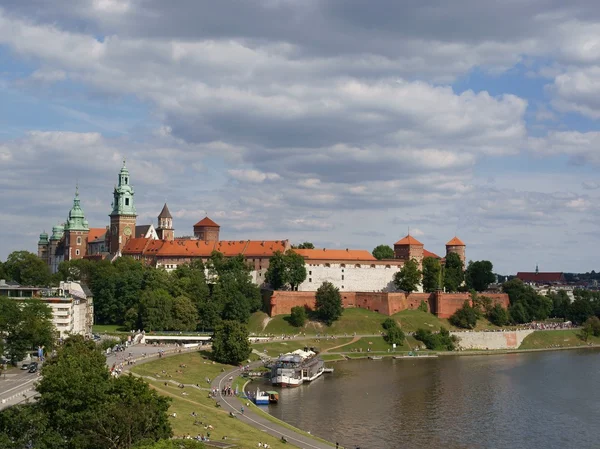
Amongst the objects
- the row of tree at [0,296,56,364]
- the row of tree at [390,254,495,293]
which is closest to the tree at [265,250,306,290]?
the row of tree at [390,254,495,293]

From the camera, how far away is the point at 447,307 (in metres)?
115

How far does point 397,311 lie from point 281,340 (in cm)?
2353

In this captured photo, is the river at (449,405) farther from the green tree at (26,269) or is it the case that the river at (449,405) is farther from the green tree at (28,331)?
the green tree at (26,269)

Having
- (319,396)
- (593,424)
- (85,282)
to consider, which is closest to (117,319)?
(85,282)

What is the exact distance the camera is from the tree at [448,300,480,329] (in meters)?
112

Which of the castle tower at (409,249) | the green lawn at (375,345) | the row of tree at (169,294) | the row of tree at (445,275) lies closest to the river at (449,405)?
the green lawn at (375,345)

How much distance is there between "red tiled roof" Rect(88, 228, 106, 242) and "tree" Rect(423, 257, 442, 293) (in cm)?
6625

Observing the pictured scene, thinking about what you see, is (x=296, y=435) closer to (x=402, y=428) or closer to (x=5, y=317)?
(x=402, y=428)

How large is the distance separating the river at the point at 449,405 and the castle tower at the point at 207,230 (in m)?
62.5

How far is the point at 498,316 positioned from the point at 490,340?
9.25 metres

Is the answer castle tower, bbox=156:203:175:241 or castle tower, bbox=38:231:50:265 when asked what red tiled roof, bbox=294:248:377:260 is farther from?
castle tower, bbox=38:231:50:265

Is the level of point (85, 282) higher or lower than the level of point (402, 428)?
higher

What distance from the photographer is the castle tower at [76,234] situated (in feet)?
487

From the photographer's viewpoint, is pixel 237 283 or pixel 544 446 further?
pixel 237 283
